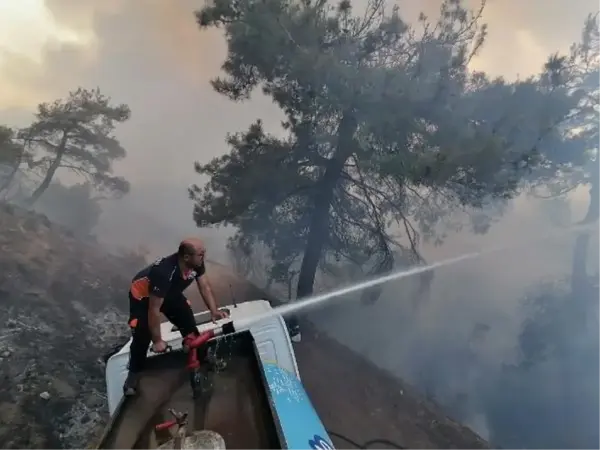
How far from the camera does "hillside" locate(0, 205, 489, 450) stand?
253 inches

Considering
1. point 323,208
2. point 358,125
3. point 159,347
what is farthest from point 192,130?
point 159,347

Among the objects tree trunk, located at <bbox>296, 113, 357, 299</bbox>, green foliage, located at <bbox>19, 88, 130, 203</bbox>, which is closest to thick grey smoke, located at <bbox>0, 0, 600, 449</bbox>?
green foliage, located at <bbox>19, 88, 130, 203</bbox>

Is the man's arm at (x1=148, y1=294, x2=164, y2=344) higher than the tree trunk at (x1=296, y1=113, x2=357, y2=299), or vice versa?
the tree trunk at (x1=296, y1=113, x2=357, y2=299)

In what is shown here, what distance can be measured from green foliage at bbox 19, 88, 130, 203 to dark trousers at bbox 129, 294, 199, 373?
10748 mm

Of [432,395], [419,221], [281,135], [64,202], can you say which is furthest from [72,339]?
[64,202]

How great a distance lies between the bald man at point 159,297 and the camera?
174 inches

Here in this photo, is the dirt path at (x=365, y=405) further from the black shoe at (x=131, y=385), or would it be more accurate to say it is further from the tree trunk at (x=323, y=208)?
the black shoe at (x=131, y=385)

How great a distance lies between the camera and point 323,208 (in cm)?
1002

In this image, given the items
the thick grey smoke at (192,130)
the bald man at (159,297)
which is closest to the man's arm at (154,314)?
the bald man at (159,297)

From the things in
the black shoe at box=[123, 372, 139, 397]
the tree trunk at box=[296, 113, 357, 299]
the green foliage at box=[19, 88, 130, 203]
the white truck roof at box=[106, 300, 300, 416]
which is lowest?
the black shoe at box=[123, 372, 139, 397]

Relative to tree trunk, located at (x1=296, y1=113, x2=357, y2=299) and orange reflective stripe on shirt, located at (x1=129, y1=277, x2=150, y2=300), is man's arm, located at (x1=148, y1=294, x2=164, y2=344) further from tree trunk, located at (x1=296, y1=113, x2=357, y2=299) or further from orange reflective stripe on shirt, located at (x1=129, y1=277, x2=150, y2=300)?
tree trunk, located at (x1=296, y1=113, x2=357, y2=299)

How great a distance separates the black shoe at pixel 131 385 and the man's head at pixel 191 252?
1.15 meters

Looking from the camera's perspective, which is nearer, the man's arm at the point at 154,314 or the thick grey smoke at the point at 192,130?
the man's arm at the point at 154,314

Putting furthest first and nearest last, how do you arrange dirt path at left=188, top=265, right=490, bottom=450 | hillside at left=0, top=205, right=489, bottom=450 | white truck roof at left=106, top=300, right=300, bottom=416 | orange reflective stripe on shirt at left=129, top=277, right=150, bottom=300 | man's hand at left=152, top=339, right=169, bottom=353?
dirt path at left=188, top=265, right=490, bottom=450, hillside at left=0, top=205, right=489, bottom=450, white truck roof at left=106, top=300, right=300, bottom=416, orange reflective stripe on shirt at left=129, top=277, right=150, bottom=300, man's hand at left=152, top=339, right=169, bottom=353
